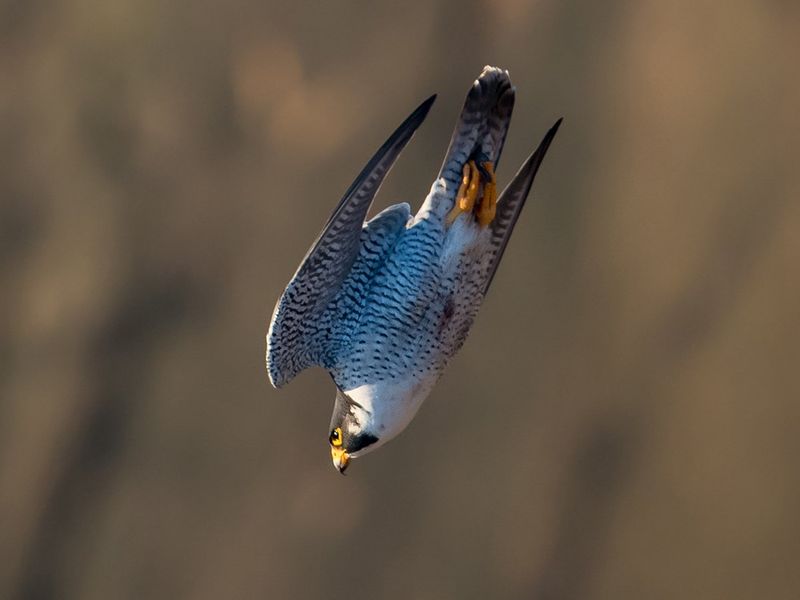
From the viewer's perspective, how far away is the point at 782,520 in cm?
173

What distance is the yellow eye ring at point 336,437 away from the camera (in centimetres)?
141

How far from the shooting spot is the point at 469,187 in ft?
4.08

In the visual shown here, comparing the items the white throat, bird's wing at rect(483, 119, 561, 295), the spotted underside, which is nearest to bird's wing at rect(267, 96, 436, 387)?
the spotted underside

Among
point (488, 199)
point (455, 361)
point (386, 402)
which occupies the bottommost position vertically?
point (386, 402)

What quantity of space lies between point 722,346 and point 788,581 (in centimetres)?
52

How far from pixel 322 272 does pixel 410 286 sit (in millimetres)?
168

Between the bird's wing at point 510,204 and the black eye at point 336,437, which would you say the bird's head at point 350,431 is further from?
the bird's wing at point 510,204

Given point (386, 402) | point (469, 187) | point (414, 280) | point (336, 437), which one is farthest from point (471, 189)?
point (336, 437)

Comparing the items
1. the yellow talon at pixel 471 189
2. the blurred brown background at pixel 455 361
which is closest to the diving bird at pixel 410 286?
the yellow talon at pixel 471 189

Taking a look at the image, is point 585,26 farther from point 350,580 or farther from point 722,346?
point 350,580

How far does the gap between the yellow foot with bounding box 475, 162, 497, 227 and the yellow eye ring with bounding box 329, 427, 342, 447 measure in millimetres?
445

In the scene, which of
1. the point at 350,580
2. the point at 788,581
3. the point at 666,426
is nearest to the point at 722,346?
the point at 666,426

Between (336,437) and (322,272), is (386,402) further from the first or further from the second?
(322,272)

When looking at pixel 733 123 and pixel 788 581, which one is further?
pixel 788 581
